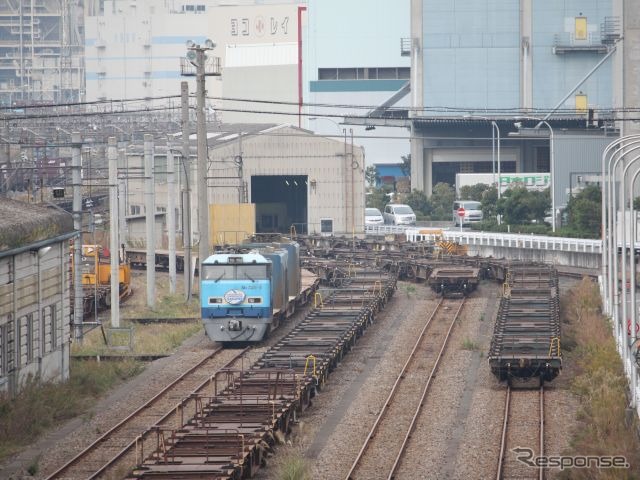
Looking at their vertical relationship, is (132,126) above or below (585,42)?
below

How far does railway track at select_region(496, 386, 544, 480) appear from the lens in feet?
50.3

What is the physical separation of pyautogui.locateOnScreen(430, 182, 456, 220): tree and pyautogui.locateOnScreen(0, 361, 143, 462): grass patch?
49.9 metres

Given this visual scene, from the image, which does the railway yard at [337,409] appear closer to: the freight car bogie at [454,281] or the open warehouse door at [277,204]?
the freight car bogie at [454,281]

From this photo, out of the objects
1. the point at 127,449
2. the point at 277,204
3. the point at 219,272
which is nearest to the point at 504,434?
the point at 127,449

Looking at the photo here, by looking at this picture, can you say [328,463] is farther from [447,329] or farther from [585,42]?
[585,42]

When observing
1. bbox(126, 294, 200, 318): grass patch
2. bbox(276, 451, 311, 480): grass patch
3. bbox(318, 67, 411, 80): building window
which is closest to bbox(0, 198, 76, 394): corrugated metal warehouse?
bbox(276, 451, 311, 480): grass patch

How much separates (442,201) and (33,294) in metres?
54.7

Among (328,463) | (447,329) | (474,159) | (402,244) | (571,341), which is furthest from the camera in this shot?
(474,159)

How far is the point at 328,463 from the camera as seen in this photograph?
16219mm

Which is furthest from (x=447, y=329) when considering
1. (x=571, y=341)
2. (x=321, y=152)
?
(x=321, y=152)

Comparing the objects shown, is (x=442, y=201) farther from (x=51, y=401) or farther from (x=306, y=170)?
(x=51, y=401)

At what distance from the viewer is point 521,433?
17.8 meters

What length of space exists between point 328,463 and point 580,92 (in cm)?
6502

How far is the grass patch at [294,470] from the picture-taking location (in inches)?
576
